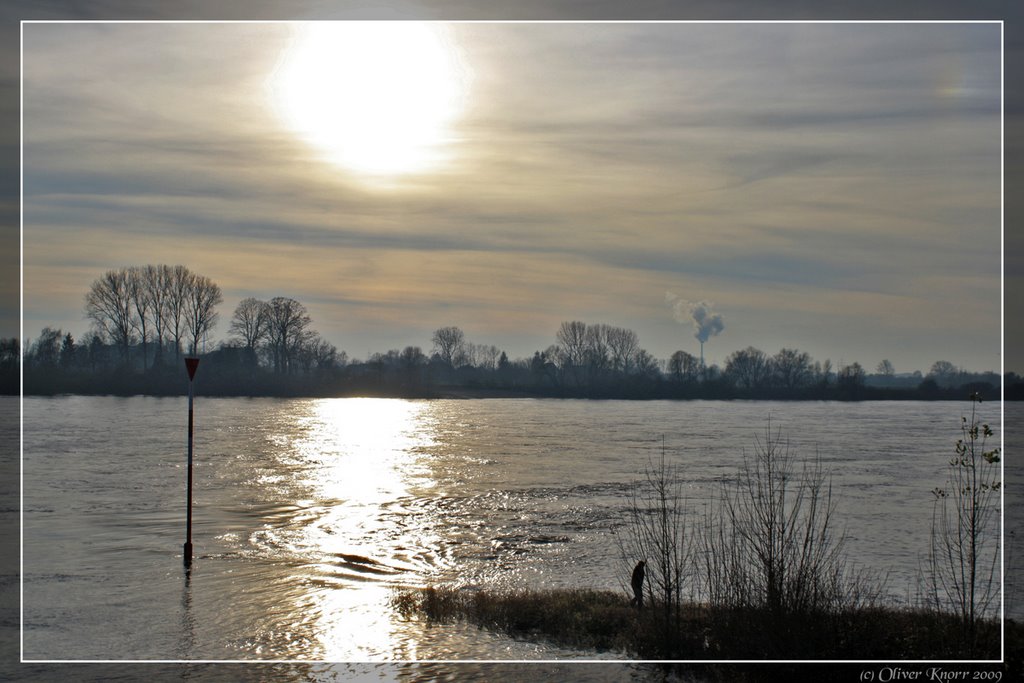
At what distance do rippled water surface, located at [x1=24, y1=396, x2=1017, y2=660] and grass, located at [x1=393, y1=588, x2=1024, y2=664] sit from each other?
0.46 m

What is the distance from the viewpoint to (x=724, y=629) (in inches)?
305

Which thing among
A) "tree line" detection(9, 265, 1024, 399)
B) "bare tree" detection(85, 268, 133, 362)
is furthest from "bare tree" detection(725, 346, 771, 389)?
"bare tree" detection(85, 268, 133, 362)

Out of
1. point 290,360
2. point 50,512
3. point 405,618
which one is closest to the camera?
point 405,618

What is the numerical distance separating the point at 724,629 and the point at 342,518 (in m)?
13.4

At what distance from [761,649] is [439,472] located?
21.6 metres

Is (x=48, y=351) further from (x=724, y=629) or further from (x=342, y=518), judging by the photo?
(x=724, y=629)

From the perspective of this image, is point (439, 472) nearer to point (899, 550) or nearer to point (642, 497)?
point (642, 497)

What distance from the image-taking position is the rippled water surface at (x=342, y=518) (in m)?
9.07

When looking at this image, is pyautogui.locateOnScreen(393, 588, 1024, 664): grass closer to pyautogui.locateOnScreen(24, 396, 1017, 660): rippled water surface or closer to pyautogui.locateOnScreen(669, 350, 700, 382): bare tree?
pyautogui.locateOnScreen(24, 396, 1017, 660): rippled water surface

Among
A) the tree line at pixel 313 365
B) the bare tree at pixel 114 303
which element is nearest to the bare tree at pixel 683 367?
the tree line at pixel 313 365

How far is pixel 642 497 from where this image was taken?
2236cm

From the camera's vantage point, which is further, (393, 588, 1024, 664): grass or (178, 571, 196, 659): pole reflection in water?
(178, 571, 196, 659): pole reflection in water

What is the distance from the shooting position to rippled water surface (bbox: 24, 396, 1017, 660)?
9.07 m

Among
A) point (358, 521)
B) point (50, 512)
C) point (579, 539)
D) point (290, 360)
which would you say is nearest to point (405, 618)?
point (579, 539)
